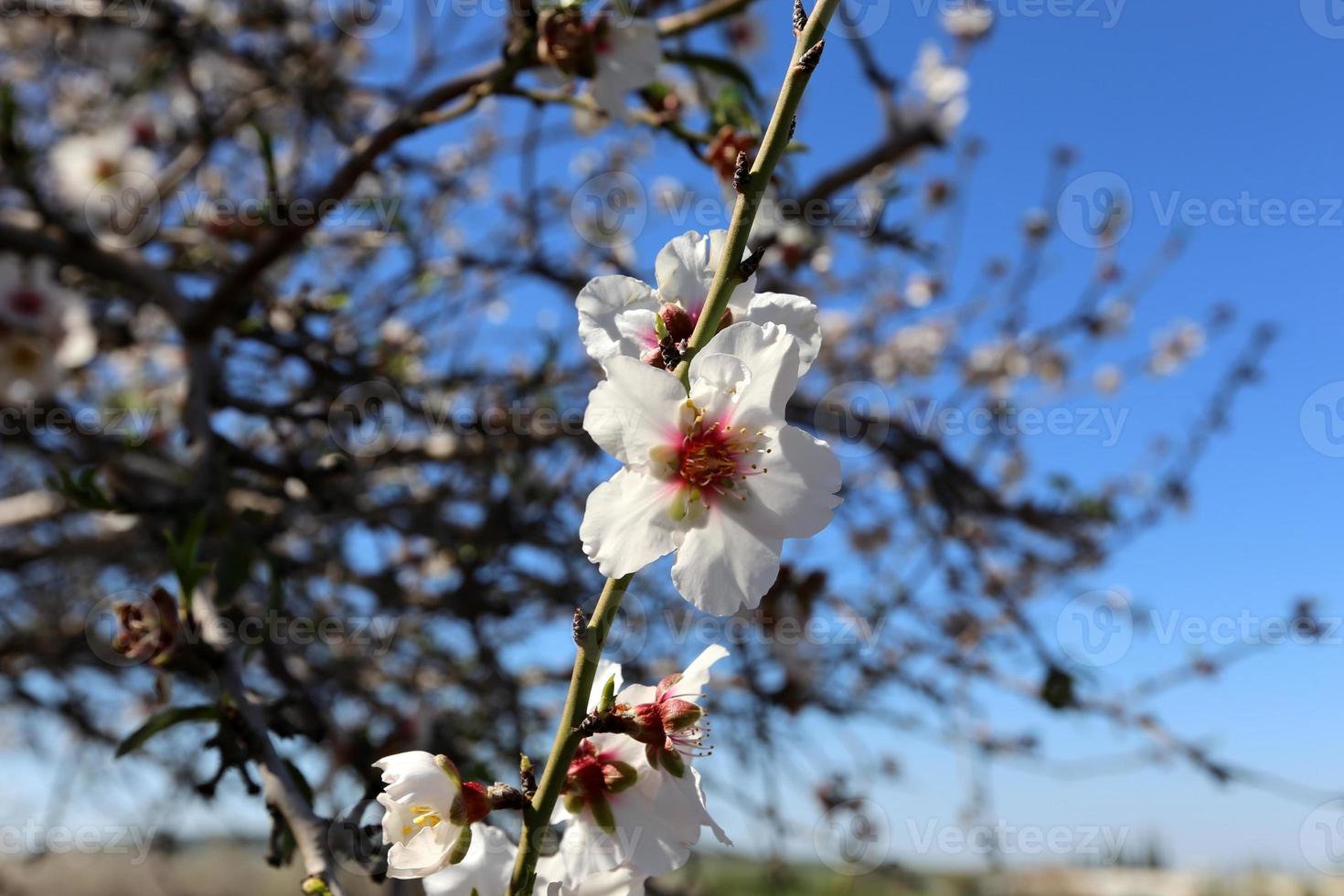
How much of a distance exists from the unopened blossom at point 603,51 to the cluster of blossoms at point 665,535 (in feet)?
2.20

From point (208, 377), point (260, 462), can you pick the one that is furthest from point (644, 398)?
point (208, 377)

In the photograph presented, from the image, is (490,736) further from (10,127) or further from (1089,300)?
(1089,300)

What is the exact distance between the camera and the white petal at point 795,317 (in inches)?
28.7

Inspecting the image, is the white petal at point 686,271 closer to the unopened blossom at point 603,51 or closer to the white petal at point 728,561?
the white petal at point 728,561

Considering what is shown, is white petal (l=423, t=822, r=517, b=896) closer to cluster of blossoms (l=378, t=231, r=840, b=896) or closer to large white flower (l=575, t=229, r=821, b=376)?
cluster of blossoms (l=378, t=231, r=840, b=896)

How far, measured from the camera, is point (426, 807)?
732 millimetres

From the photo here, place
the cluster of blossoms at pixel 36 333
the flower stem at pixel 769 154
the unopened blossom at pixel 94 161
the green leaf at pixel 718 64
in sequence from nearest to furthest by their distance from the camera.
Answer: the flower stem at pixel 769 154 → the green leaf at pixel 718 64 → the cluster of blossoms at pixel 36 333 → the unopened blossom at pixel 94 161

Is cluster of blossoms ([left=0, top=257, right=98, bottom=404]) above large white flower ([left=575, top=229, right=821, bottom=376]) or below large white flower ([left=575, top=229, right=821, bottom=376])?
above

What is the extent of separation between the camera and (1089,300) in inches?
149

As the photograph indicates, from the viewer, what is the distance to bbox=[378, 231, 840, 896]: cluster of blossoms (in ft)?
2.25

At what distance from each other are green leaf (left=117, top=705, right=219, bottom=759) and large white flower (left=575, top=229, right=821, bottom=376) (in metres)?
0.61

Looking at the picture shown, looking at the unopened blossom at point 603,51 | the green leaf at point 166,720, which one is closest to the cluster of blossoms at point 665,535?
the green leaf at point 166,720

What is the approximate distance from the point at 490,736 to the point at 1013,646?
160 centimetres

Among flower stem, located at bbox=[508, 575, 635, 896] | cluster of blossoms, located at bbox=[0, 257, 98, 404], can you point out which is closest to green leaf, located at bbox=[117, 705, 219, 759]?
flower stem, located at bbox=[508, 575, 635, 896]
